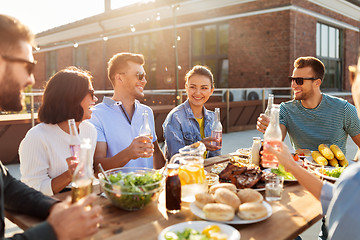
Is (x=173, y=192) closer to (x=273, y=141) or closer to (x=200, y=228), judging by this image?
(x=200, y=228)

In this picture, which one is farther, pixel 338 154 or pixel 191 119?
pixel 191 119

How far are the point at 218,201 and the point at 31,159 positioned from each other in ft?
3.79

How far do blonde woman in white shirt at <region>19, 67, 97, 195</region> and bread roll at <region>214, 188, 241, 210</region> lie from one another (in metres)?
0.89

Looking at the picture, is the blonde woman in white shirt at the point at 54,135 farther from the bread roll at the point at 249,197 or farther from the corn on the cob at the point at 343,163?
the corn on the cob at the point at 343,163

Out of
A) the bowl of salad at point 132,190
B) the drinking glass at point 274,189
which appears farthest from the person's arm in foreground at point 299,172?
the bowl of salad at point 132,190

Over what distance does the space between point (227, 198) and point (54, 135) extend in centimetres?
118

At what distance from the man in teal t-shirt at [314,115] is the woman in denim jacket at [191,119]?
2.62ft

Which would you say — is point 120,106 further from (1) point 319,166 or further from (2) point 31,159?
(1) point 319,166

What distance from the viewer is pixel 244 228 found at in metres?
1.36

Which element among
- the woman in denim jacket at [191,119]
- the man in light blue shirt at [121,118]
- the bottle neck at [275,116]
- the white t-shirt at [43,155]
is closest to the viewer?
the bottle neck at [275,116]

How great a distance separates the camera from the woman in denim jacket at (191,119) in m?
2.92

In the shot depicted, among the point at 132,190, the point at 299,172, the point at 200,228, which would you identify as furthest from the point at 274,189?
the point at 132,190

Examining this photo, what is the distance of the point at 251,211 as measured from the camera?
139cm

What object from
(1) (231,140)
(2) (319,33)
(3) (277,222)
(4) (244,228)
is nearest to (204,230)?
(4) (244,228)
